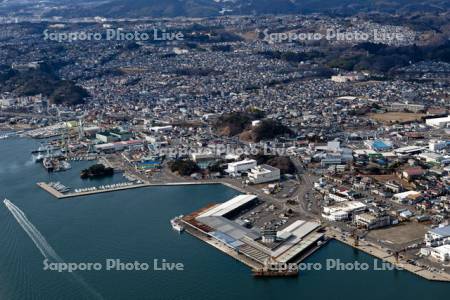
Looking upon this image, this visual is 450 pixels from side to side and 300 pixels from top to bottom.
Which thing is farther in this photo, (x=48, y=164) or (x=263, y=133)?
(x=263, y=133)

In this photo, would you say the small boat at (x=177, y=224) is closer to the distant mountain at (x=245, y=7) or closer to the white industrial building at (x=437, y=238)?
the white industrial building at (x=437, y=238)

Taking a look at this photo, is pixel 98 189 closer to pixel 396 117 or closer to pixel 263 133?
pixel 263 133

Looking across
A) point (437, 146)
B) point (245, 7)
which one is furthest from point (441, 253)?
point (245, 7)

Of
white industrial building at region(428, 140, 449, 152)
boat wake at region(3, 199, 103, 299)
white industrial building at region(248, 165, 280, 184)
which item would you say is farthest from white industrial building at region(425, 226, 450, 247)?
white industrial building at region(428, 140, 449, 152)

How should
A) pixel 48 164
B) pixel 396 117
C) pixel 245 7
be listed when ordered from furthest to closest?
1. pixel 245 7
2. pixel 396 117
3. pixel 48 164

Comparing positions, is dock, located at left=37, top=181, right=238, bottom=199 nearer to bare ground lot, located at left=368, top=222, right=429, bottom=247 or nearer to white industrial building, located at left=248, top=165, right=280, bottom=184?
white industrial building, located at left=248, top=165, right=280, bottom=184
